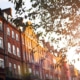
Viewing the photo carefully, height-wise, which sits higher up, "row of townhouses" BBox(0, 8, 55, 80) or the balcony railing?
"row of townhouses" BBox(0, 8, 55, 80)

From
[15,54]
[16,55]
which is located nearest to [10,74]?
[15,54]

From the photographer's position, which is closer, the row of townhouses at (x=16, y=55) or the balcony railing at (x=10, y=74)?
the balcony railing at (x=10, y=74)

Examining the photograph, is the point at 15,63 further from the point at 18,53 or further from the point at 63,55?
the point at 63,55

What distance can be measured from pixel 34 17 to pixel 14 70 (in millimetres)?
28789

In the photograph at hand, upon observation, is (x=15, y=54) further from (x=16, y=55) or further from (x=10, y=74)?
(x=10, y=74)

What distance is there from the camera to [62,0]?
1709 centimetres

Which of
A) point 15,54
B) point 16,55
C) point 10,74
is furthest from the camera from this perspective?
point 16,55

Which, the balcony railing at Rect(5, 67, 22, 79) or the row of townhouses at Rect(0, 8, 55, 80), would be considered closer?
the balcony railing at Rect(5, 67, 22, 79)

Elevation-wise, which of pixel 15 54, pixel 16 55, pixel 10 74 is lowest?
pixel 10 74

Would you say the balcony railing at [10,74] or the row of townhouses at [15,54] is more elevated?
the row of townhouses at [15,54]

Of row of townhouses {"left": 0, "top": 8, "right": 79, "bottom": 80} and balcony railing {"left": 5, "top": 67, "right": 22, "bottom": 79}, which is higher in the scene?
row of townhouses {"left": 0, "top": 8, "right": 79, "bottom": 80}

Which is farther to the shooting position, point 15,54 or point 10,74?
point 15,54

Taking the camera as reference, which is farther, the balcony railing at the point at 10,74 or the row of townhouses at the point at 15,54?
the row of townhouses at the point at 15,54

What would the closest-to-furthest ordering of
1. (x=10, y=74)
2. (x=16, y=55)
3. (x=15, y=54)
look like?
(x=10, y=74)
(x=15, y=54)
(x=16, y=55)
